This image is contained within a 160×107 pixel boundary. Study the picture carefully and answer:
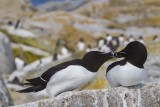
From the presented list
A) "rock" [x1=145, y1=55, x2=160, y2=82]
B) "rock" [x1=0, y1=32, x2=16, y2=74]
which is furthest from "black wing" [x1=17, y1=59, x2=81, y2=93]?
"rock" [x1=0, y1=32, x2=16, y2=74]

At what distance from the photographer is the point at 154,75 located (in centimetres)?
1284

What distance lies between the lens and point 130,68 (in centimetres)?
737

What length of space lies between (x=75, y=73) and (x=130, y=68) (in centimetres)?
79

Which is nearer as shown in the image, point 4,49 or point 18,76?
point 18,76

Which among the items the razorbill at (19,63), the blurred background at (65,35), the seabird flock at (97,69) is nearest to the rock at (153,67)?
the blurred background at (65,35)

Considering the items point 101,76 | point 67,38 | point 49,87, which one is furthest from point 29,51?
point 49,87

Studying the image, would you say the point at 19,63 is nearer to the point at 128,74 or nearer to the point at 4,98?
the point at 4,98

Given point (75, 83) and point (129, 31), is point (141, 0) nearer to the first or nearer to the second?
point (129, 31)

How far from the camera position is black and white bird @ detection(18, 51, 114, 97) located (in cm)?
768

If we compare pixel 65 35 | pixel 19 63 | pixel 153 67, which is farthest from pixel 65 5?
pixel 153 67

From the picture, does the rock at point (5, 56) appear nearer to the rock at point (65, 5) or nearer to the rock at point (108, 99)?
the rock at point (108, 99)

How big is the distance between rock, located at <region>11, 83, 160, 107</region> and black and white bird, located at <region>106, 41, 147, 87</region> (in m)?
0.16

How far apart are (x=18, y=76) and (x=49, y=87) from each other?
17.4 m

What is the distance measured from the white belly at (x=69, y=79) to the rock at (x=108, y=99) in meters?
0.32
